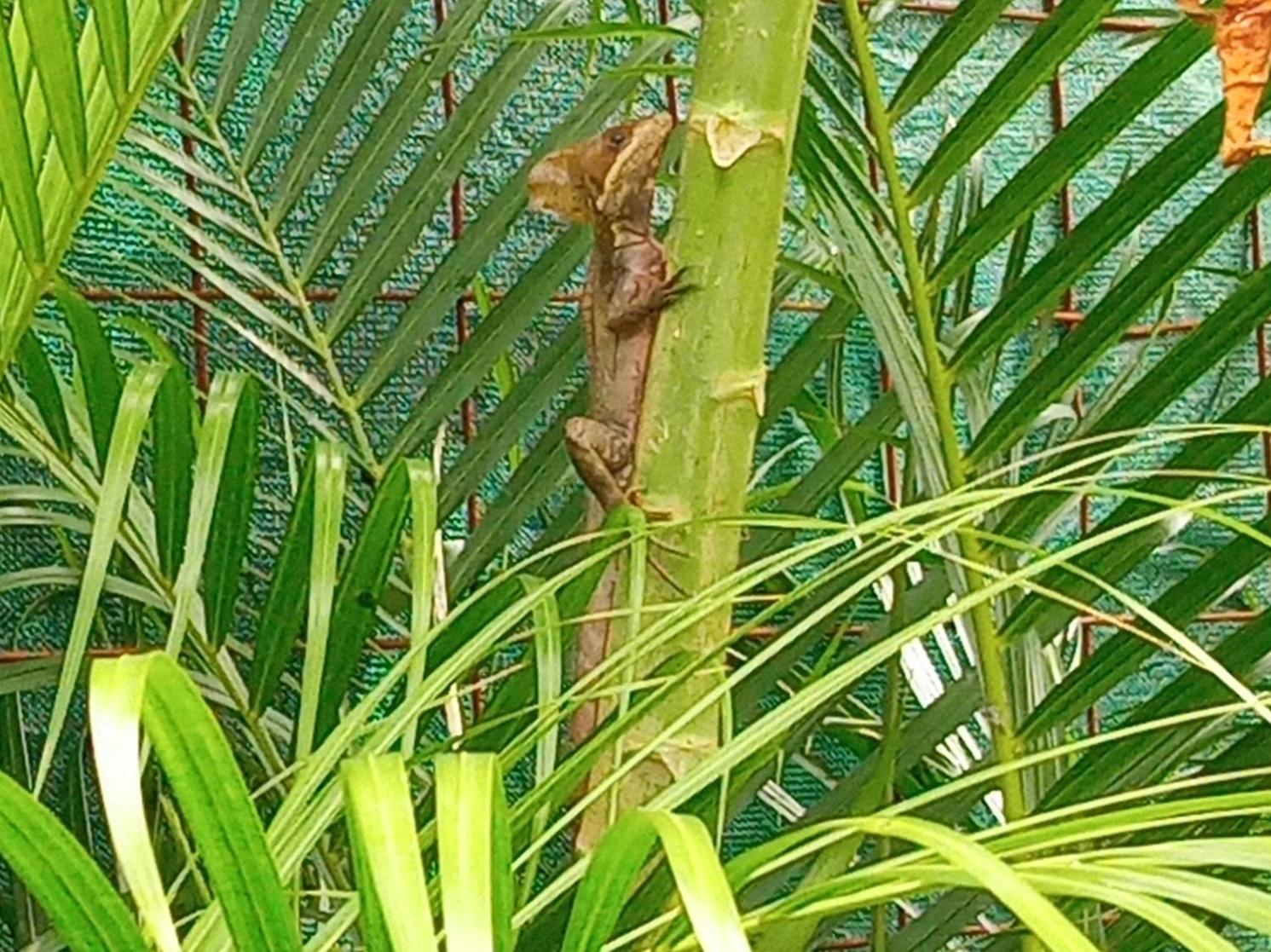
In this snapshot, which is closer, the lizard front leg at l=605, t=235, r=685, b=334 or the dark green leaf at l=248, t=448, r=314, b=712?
the lizard front leg at l=605, t=235, r=685, b=334

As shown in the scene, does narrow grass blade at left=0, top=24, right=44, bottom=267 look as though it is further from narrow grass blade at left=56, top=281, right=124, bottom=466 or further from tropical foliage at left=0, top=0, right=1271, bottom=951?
narrow grass blade at left=56, top=281, right=124, bottom=466

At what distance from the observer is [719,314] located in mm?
441

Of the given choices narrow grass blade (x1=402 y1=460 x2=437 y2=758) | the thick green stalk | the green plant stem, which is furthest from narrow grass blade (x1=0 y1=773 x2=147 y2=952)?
the green plant stem

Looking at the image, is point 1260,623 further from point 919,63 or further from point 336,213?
point 336,213

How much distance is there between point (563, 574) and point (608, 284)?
1.67 feet

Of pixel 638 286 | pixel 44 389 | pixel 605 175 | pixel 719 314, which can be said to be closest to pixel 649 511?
pixel 719 314

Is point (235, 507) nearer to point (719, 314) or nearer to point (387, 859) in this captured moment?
point (719, 314)

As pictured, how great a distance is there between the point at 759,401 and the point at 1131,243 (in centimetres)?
92

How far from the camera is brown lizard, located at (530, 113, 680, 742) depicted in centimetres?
59

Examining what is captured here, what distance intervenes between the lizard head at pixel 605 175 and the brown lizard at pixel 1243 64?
1.16ft

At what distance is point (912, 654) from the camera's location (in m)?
1.09

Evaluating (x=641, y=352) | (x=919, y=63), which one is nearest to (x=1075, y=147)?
(x=919, y=63)

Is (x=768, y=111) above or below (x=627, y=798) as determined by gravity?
above

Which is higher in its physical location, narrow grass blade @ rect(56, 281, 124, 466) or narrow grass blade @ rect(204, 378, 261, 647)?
narrow grass blade @ rect(56, 281, 124, 466)
